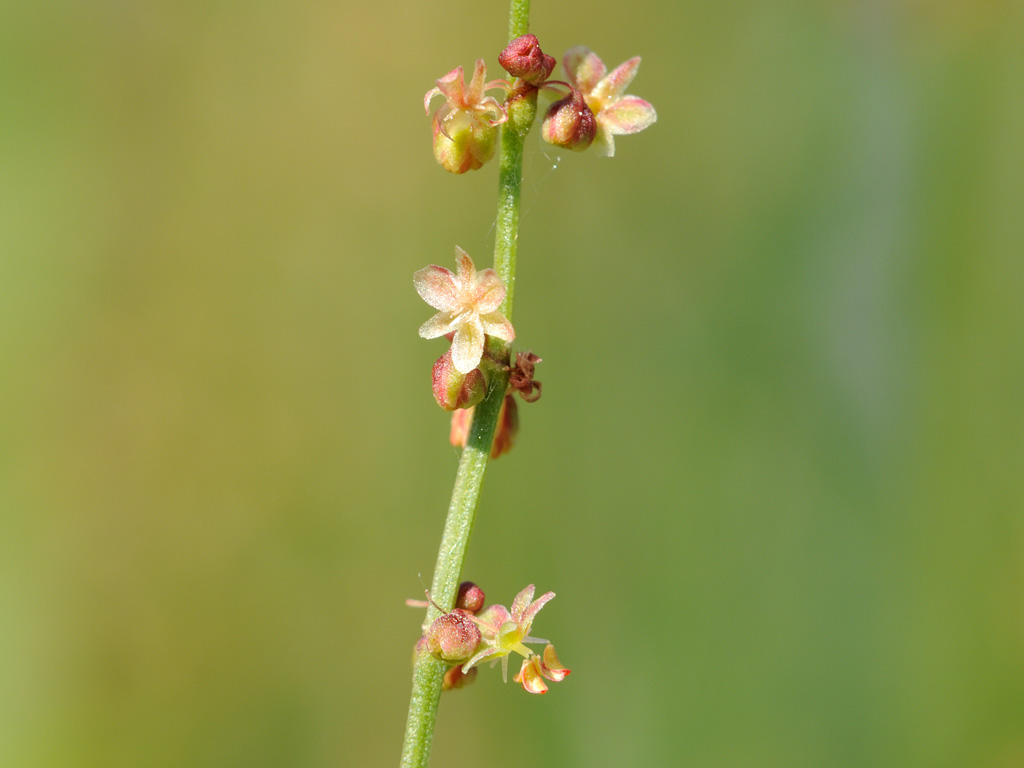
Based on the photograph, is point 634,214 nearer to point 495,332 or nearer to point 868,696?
point 868,696

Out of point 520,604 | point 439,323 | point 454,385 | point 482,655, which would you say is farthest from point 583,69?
point 482,655

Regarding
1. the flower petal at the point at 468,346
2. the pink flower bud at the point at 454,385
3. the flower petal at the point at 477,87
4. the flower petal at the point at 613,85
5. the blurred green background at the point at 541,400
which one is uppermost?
the blurred green background at the point at 541,400

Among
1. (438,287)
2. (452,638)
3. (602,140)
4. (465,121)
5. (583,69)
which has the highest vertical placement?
(583,69)

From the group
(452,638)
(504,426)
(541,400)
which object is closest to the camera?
(452,638)

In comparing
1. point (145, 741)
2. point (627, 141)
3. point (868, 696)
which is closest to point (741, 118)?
point (627, 141)

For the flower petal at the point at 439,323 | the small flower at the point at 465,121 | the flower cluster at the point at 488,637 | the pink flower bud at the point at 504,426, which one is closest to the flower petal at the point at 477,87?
the small flower at the point at 465,121

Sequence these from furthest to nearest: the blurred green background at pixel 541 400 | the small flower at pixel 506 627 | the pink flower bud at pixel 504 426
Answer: the blurred green background at pixel 541 400
the pink flower bud at pixel 504 426
the small flower at pixel 506 627

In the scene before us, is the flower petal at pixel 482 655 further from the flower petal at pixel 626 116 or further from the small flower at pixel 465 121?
the flower petal at pixel 626 116

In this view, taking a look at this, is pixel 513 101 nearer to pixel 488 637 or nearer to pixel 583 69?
pixel 583 69
